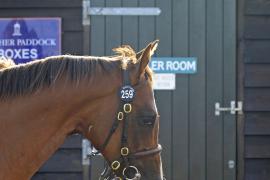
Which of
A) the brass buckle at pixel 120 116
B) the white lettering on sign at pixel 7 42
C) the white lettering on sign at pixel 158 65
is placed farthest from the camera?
the white lettering on sign at pixel 7 42

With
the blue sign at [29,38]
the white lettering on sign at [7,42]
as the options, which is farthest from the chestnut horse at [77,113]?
the white lettering on sign at [7,42]

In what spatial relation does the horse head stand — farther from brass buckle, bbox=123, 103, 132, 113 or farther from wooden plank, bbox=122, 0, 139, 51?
wooden plank, bbox=122, 0, 139, 51

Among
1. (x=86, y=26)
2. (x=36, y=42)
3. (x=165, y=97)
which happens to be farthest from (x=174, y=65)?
(x=36, y=42)

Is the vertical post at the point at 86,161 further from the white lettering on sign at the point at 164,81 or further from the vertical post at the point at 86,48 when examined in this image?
the white lettering on sign at the point at 164,81

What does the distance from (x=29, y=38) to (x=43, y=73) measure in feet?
10.5

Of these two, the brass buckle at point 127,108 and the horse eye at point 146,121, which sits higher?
the brass buckle at point 127,108

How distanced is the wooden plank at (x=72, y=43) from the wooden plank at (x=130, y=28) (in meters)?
0.41

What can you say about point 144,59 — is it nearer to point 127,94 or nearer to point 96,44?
point 127,94

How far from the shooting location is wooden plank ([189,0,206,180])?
552 centimetres

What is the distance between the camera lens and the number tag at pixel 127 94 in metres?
2.50

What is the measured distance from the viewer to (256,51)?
555 cm

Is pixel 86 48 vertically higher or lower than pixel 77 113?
higher

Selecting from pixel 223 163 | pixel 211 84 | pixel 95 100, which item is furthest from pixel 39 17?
pixel 95 100

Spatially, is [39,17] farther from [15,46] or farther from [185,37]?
[185,37]
